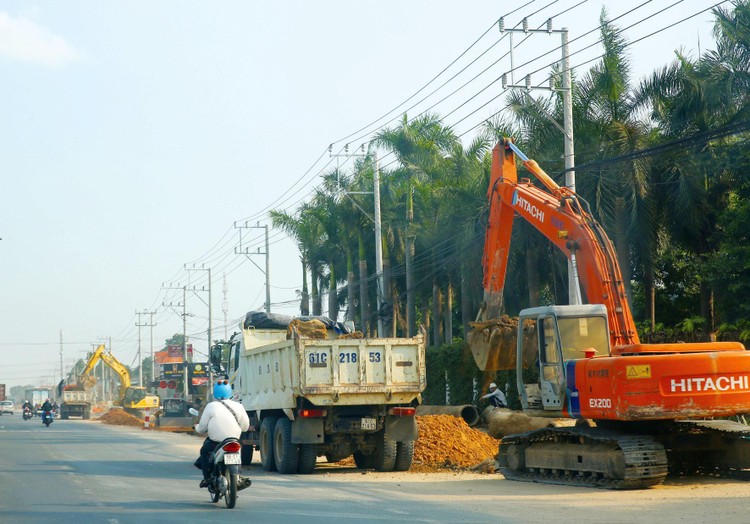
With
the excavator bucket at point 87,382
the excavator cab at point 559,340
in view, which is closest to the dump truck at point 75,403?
the excavator bucket at point 87,382

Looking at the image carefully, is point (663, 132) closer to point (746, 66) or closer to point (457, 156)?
point (746, 66)

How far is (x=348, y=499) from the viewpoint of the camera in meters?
15.6

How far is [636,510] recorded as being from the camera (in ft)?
44.7

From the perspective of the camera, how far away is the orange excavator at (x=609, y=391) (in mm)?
15523

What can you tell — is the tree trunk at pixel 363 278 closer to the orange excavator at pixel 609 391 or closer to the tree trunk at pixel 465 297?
the tree trunk at pixel 465 297

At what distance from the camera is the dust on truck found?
20.2 metres

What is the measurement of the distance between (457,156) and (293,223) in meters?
17.5

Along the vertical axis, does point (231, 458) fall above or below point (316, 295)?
below

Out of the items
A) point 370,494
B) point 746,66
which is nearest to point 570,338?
point 370,494

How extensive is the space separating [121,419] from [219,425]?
193 ft

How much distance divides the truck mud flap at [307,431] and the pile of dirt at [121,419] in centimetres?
4568

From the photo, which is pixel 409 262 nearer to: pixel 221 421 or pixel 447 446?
pixel 447 446

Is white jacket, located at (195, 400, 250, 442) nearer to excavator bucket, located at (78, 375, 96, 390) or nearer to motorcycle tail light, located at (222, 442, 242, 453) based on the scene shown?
motorcycle tail light, located at (222, 442, 242, 453)

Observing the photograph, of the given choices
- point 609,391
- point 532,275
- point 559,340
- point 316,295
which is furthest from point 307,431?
point 316,295
